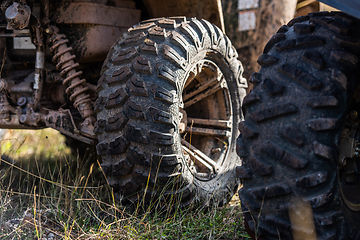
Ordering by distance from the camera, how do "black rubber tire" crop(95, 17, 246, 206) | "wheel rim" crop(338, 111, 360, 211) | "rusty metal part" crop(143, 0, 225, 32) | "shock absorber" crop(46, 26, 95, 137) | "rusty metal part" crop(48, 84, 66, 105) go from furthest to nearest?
"rusty metal part" crop(143, 0, 225, 32) < "rusty metal part" crop(48, 84, 66, 105) < "shock absorber" crop(46, 26, 95, 137) < "black rubber tire" crop(95, 17, 246, 206) < "wheel rim" crop(338, 111, 360, 211)

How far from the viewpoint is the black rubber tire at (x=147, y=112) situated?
1906 mm

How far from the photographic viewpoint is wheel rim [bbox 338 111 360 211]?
1.57m

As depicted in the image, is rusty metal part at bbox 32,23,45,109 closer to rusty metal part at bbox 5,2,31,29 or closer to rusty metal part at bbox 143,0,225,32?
rusty metal part at bbox 5,2,31,29

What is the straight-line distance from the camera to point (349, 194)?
1639 millimetres

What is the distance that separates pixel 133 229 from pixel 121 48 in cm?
108

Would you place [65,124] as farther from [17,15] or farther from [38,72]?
[17,15]

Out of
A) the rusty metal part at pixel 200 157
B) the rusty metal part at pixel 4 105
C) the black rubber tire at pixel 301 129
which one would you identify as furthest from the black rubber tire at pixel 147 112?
the rusty metal part at pixel 4 105

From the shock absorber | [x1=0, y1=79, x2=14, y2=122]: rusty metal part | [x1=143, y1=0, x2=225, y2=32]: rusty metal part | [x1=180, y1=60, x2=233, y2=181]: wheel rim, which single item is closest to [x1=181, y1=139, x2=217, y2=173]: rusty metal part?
[x1=180, y1=60, x2=233, y2=181]: wheel rim

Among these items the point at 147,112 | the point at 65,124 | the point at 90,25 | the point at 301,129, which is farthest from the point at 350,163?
the point at 90,25

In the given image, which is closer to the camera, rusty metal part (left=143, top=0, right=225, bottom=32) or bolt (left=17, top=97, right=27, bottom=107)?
bolt (left=17, top=97, right=27, bottom=107)

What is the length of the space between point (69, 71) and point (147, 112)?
81cm

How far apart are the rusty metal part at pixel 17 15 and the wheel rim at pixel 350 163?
192cm

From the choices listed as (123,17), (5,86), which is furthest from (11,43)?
(123,17)

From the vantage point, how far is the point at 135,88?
191 centimetres
